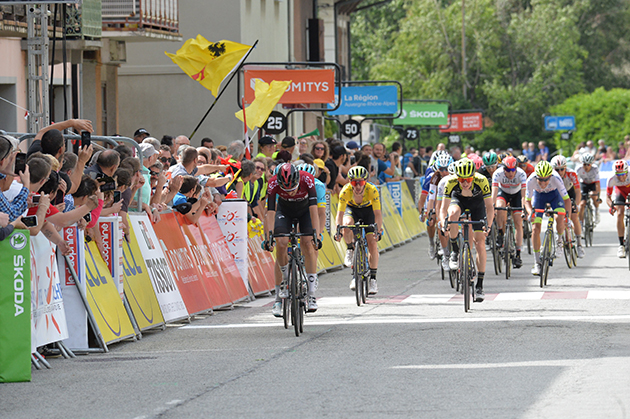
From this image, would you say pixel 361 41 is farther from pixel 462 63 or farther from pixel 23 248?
pixel 23 248

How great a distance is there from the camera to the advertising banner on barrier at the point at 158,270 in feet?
40.1

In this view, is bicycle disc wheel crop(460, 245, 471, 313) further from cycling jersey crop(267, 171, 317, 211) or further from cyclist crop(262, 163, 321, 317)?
cycling jersey crop(267, 171, 317, 211)

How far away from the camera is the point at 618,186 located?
19.8 meters

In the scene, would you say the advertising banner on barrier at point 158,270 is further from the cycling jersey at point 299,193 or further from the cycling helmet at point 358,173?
the cycling helmet at point 358,173

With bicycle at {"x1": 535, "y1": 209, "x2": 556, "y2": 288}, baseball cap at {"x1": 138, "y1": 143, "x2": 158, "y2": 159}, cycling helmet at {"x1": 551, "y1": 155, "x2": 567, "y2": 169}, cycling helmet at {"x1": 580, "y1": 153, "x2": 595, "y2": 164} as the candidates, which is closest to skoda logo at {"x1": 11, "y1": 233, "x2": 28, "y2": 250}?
baseball cap at {"x1": 138, "y1": 143, "x2": 158, "y2": 159}

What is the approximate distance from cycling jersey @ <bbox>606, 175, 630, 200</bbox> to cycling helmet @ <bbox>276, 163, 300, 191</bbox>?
9.00 metres

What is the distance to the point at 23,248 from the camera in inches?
363

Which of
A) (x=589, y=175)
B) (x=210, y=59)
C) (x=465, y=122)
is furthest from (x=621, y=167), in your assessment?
(x=465, y=122)

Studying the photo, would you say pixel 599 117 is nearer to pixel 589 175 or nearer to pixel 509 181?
pixel 589 175

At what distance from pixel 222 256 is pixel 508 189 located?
5953 millimetres

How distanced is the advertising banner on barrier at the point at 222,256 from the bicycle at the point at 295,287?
242 cm

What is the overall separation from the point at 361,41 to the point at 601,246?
5783 cm

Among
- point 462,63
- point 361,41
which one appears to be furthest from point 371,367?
point 361,41

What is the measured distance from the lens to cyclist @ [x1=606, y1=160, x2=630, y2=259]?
760 inches
